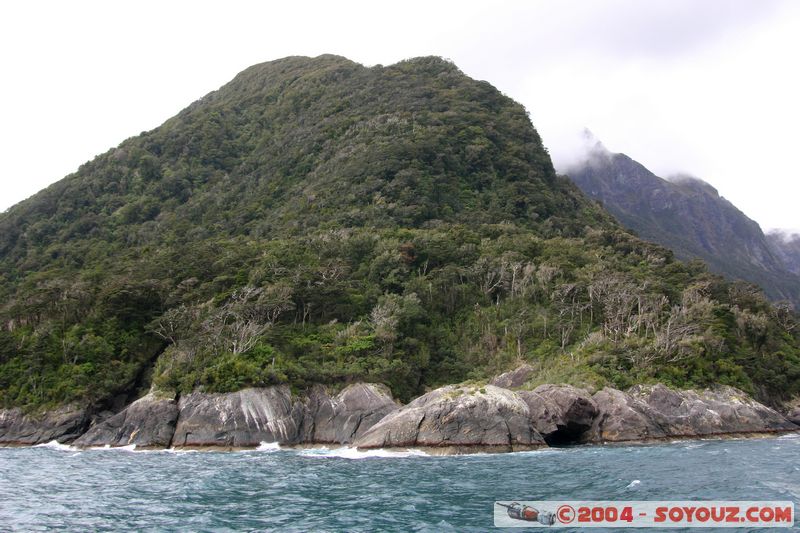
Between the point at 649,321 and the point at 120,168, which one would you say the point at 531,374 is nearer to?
the point at 649,321

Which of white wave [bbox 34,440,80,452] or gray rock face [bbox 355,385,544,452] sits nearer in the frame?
gray rock face [bbox 355,385,544,452]

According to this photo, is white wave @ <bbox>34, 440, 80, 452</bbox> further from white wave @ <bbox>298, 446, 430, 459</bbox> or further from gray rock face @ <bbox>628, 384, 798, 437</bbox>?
gray rock face @ <bbox>628, 384, 798, 437</bbox>

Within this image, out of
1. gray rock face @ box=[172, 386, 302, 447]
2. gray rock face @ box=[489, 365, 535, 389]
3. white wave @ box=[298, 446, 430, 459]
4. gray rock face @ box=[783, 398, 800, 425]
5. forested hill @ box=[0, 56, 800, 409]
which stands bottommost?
gray rock face @ box=[783, 398, 800, 425]

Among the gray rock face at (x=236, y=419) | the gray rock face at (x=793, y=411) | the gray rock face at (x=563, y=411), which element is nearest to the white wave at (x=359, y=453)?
the gray rock face at (x=236, y=419)

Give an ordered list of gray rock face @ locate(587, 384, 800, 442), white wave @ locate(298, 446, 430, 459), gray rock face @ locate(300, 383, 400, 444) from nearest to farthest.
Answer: white wave @ locate(298, 446, 430, 459)
gray rock face @ locate(587, 384, 800, 442)
gray rock face @ locate(300, 383, 400, 444)

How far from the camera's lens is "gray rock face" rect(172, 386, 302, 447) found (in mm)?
47000

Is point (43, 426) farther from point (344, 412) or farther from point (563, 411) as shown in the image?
point (563, 411)

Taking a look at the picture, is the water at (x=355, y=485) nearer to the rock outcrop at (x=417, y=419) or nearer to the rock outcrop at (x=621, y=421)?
the rock outcrop at (x=417, y=419)

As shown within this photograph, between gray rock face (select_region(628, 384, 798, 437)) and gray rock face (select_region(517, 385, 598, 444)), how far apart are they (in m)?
5.59

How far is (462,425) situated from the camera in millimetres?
41062

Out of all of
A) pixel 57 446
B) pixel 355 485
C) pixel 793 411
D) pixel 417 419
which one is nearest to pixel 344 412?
pixel 417 419

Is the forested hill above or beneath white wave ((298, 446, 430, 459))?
above

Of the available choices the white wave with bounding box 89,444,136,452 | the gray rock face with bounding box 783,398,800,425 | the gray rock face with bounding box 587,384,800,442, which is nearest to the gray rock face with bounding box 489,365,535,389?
the gray rock face with bounding box 587,384,800,442

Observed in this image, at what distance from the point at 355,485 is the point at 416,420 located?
1464cm
